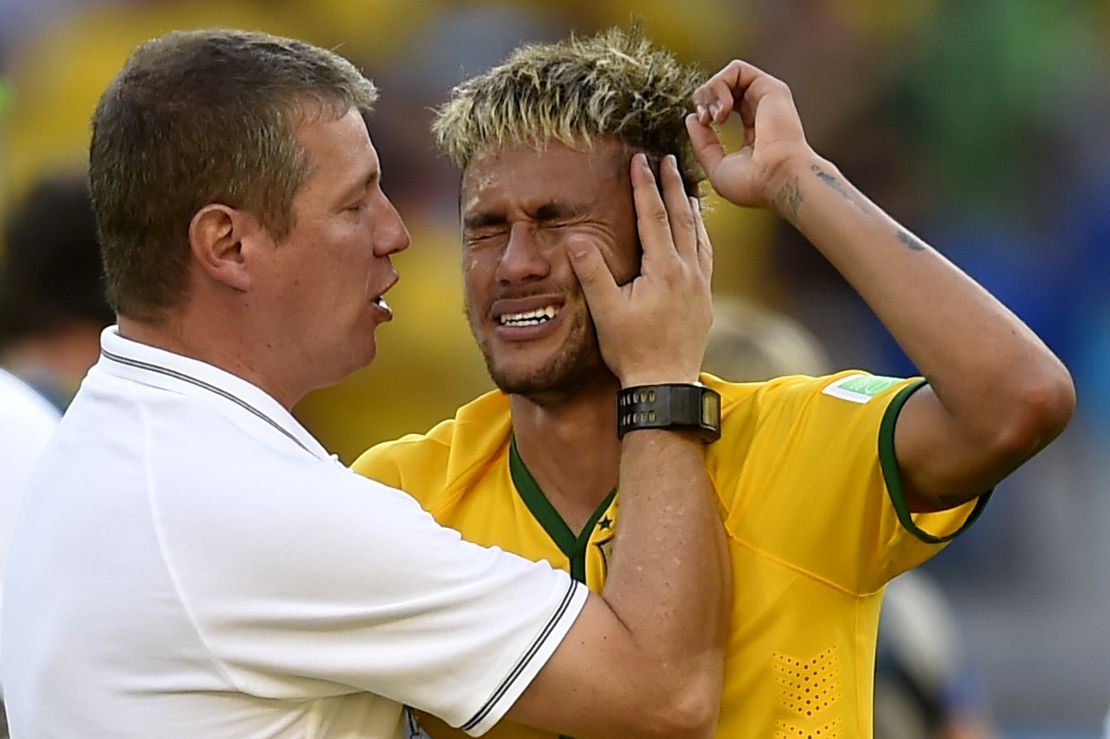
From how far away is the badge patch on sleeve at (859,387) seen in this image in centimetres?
229

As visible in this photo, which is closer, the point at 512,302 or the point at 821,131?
the point at 512,302

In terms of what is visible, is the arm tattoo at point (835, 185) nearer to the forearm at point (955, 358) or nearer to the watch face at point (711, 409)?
the forearm at point (955, 358)

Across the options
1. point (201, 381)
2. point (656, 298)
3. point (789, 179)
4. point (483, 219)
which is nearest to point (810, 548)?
point (656, 298)

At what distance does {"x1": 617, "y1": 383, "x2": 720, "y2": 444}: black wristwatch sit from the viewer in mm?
2232

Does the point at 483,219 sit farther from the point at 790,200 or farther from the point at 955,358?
the point at 955,358

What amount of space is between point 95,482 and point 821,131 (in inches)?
173

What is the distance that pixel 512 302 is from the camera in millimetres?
2512

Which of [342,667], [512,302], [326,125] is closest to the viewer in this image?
[342,667]

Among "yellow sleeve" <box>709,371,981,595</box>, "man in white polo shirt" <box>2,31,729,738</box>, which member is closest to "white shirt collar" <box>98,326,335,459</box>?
"man in white polo shirt" <box>2,31,729,738</box>

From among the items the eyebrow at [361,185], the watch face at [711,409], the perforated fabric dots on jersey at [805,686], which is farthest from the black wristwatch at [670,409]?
the eyebrow at [361,185]

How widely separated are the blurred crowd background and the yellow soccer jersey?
11.1ft

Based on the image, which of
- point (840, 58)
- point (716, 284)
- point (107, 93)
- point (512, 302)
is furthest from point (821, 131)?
point (107, 93)

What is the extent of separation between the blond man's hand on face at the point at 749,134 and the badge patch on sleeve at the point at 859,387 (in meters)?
0.29

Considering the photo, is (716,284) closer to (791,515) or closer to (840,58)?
(840,58)
